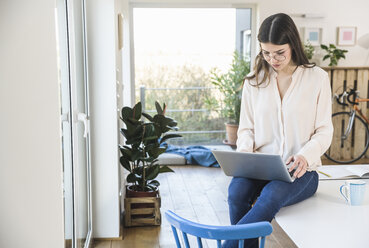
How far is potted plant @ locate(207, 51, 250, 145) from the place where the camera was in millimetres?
5867

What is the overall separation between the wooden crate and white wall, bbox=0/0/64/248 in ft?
6.17

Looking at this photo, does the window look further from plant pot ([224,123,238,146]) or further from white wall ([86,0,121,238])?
white wall ([86,0,121,238])

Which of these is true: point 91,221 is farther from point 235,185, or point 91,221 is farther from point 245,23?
point 245,23

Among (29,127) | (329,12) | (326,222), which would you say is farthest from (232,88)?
(29,127)

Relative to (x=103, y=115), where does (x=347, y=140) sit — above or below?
below

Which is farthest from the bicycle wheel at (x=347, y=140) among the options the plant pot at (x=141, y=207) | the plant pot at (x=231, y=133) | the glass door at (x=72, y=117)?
the glass door at (x=72, y=117)

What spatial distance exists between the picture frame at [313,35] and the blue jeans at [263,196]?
4.03 metres

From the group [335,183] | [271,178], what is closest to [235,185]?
[271,178]

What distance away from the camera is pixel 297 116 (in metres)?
2.18

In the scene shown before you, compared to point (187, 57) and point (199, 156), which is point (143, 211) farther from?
point (187, 57)

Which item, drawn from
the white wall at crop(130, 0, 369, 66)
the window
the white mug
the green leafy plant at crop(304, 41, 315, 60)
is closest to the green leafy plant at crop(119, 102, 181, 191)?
the white mug

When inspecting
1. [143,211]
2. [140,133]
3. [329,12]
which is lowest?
[143,211]

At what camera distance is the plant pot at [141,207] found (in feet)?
11.4

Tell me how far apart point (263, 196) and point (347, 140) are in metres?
4.43
